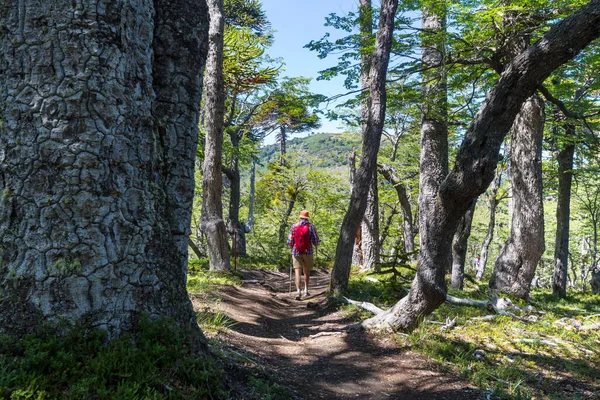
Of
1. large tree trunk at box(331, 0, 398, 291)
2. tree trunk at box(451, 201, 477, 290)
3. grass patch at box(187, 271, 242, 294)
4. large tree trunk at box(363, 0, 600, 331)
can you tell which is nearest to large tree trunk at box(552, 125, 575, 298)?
tree trunk at box(451, 201, 477, 290)

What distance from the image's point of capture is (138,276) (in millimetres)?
2443

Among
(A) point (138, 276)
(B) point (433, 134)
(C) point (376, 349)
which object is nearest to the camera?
(A) point (138, 276)

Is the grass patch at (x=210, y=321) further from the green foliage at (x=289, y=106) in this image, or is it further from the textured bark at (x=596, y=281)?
the textured bark at (x=596, y=281)

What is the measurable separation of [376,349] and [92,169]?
4.49m

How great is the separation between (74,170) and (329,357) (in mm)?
4086

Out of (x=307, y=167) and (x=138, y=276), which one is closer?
(x=138, y=276)

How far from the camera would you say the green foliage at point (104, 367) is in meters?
1.94

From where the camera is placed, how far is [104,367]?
2104 millimetres

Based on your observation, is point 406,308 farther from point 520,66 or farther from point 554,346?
point 520,66

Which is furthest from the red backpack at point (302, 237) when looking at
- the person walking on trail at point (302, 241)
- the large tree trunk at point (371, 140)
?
the large tree trunk at point (371, 140)

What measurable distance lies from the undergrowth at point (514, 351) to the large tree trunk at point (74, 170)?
3.63 metres

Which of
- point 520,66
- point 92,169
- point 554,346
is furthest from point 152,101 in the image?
point 554,346

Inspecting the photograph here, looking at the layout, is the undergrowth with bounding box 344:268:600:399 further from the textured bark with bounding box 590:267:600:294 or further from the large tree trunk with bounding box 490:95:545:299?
the textured bark with bounding box 590:267:600:294

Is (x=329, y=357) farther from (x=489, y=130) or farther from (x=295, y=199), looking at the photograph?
(x=295, y=199)
